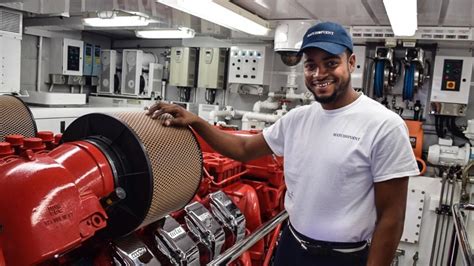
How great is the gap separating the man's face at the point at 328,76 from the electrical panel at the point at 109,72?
252 inches

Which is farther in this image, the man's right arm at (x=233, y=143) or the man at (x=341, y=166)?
the man's right arm at (x=233, y=143)

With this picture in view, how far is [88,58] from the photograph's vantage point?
7.33 metres

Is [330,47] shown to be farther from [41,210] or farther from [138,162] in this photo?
[41,210]

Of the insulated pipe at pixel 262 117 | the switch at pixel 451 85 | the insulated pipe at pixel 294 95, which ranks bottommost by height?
the insulated pipe at pixel 262 117

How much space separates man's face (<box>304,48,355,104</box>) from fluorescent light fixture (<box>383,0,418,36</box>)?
1.94m

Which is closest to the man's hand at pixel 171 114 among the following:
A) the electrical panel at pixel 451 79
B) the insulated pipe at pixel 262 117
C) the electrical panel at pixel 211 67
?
the insulated pipe at pixel 262 117

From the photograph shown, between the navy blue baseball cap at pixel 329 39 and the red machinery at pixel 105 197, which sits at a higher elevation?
the navy blue baseball cap at pixel 329 39

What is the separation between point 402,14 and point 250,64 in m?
2.95

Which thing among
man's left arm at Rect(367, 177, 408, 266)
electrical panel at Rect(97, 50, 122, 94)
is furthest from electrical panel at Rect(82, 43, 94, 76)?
man's left arm at Rect(367, 177, 408, 266)

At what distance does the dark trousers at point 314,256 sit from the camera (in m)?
1.68

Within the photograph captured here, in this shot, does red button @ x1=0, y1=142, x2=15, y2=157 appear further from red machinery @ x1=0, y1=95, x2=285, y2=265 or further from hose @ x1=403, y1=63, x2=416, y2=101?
hose @ x1=403, y1=63, x2=416, y2=101

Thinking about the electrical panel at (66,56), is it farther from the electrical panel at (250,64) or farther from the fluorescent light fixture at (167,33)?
the electrical panel at (250,64)

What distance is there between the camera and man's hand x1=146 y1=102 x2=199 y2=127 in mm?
1688

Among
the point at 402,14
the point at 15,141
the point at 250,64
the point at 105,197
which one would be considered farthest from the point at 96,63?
the point at 105,197
